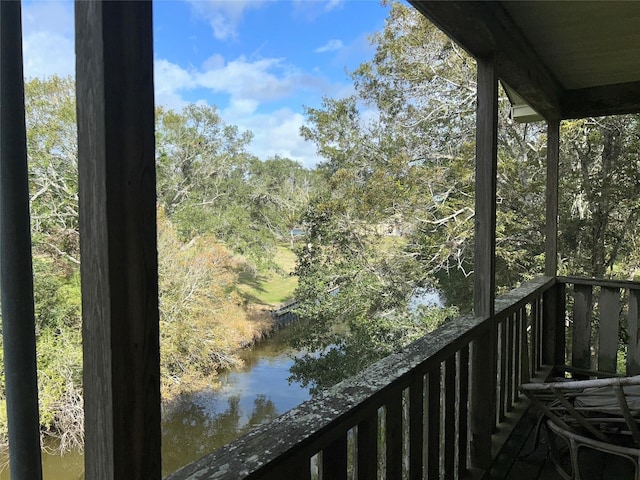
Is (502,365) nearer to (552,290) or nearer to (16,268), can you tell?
(552,290)

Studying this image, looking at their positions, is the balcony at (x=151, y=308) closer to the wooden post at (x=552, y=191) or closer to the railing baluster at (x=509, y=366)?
the railing baluster at (x=509, y=366)

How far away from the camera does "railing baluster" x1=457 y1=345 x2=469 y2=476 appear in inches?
71.2

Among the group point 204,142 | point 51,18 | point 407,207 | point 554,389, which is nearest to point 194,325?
point 407,207

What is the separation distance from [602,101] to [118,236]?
3.34 m

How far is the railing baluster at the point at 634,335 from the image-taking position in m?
2.95

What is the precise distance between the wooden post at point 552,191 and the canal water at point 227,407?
25.8 feet

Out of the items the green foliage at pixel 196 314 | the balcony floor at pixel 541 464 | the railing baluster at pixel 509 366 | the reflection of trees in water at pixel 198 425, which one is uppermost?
the railing baluster at pixel 509 366

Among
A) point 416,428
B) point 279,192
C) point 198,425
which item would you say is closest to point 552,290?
point 416,428

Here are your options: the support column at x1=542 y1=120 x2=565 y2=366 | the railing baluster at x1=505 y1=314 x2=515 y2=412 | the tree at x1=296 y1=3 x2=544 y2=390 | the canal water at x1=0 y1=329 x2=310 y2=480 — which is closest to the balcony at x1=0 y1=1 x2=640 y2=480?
the railing baluster at x1=505 y1=314 x2=515 y2=412

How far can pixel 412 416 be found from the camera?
4.75ft

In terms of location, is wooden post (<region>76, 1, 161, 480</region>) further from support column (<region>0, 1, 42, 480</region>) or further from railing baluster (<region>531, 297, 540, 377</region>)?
railing baluster (<region>531, 297, 540, 377</region>)

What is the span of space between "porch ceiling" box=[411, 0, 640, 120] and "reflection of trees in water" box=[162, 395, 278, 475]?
9267 millimetres

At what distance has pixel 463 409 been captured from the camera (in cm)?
188

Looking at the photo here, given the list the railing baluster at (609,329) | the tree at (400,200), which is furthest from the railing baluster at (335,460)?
the tree at (400,200)
